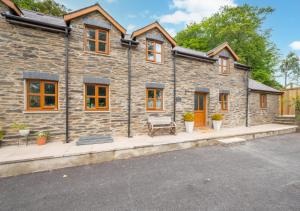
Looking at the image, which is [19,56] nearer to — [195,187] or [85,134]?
[85,134]

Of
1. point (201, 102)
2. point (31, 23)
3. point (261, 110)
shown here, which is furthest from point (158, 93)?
point (261, 110)

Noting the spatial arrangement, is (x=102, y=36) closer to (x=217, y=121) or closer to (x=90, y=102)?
(x=90, y=102)

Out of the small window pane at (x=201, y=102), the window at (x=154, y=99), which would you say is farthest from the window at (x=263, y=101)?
the window at (x=154, y=99)

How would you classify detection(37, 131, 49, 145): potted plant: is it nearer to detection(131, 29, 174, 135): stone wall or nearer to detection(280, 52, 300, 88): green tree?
detection(131, 29, 174, 135): stone wall

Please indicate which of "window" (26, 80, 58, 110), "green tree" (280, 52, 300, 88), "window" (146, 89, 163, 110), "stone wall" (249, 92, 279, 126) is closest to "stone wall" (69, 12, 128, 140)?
"window" (26, 80, 58, 110)

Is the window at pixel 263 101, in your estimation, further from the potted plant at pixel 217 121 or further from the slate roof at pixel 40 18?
the slate roof at pixel 40 18

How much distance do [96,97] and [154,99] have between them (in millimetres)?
3399

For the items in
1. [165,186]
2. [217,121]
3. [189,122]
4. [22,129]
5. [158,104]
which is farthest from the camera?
[217,121]

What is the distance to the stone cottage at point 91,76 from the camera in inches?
225

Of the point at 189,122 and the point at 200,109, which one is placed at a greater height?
the point at 200,109

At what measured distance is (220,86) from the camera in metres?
10.3

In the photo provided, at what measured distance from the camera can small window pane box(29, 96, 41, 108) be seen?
19.6ft

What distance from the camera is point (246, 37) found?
1791cm

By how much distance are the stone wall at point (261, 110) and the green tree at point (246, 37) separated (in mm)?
7712
